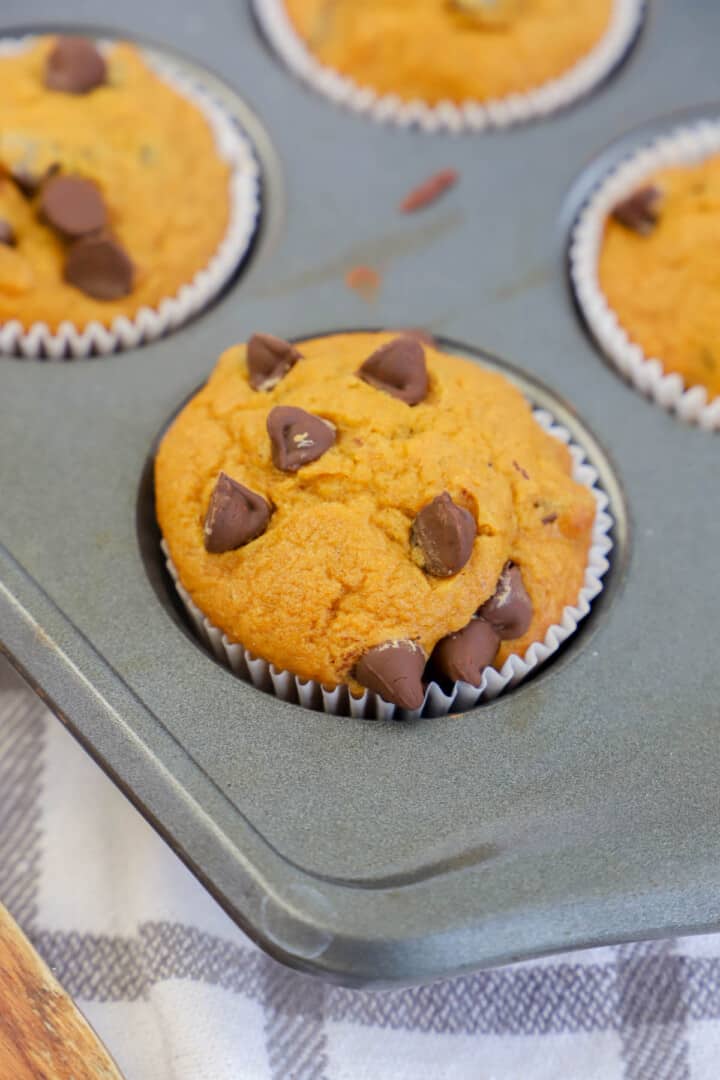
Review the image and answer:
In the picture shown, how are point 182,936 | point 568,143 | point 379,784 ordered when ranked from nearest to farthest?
1. point 379,784
2. point 182,936
3. point 568,143

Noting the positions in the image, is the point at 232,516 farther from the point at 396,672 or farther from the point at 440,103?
the point at 440,103

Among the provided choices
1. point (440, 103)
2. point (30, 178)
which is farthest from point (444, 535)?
point (440, 103)

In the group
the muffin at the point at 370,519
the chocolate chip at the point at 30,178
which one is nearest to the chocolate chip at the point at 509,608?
the muffin at the point at 370,519

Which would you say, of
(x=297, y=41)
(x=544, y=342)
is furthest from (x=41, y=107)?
(x=544, y=342)

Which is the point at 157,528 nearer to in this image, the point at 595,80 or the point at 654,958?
the point at 654,958

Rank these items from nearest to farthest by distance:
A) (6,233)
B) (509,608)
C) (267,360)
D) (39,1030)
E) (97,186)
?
1. (39,1030)
2. (509,608)
3. (267,360)
4. (6,233)
5. (97,186)
